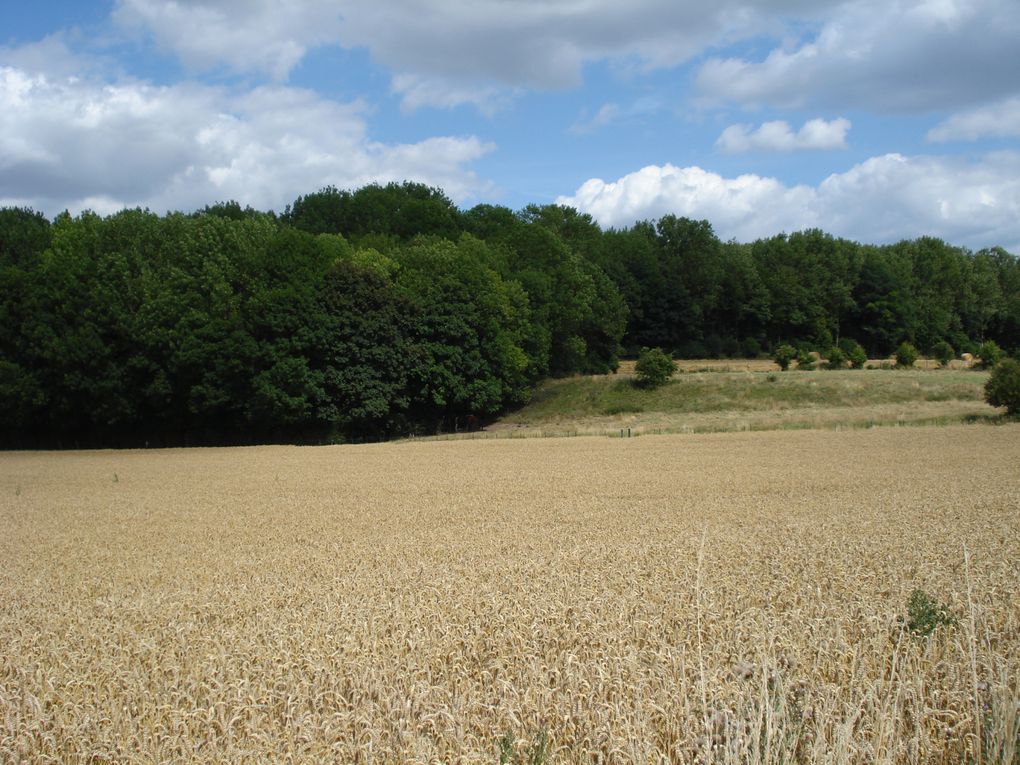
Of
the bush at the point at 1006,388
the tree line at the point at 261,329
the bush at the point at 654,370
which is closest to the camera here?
the bush at the point at 1006,388

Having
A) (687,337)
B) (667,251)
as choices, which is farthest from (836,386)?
(667,251)

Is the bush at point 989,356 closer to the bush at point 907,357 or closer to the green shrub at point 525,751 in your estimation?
the bush at point 907,357

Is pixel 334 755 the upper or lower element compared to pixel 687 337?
lower

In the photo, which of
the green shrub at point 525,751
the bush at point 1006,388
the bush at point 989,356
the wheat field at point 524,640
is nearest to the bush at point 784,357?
the bush at point 989,356

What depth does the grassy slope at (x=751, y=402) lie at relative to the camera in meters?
56.6

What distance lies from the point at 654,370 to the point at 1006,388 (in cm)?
2711

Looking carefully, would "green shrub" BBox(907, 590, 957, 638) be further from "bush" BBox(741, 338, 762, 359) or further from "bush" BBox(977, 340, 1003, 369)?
"bush" BBox(741, 338, 762, 359)

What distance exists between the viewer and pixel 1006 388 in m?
49.9

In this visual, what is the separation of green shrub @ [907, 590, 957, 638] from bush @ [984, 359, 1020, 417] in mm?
49393

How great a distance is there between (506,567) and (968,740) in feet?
22.0

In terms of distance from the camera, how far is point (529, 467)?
35094mm

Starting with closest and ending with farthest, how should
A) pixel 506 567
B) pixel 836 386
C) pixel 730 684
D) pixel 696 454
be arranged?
pixel 730 684
pixel 506 567
pixel 696 454
pixel 836 386

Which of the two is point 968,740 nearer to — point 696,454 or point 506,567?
point 506,567

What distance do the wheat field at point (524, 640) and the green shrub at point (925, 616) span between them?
100 millimetres
